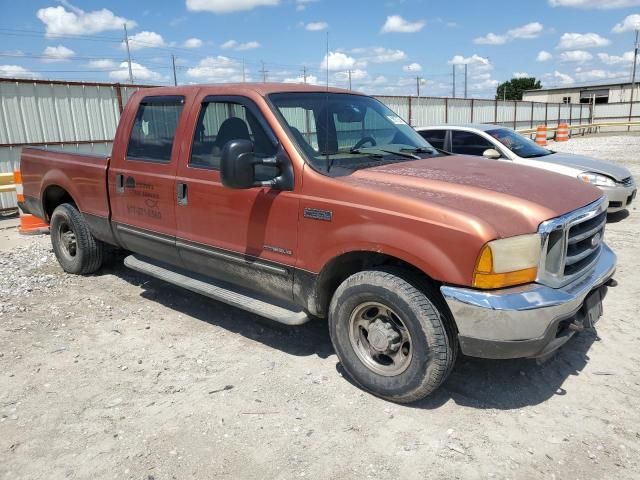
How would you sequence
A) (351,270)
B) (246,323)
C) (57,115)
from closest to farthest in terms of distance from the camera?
(351,270)
(246,323)
(57,115)

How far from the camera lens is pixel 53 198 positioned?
6.06 meters

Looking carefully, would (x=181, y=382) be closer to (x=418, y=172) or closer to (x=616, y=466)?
(x=418, y=172)

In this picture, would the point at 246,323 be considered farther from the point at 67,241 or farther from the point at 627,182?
the point at 627,182

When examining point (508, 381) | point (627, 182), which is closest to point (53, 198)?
point (508, 381)

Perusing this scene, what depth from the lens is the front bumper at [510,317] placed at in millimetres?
2727

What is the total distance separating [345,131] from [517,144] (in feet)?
18.8

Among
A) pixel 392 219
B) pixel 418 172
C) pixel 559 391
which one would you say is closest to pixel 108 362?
pixel 392 219

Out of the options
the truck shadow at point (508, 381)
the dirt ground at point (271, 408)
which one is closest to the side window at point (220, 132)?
the dirt ground at point (271, 408)

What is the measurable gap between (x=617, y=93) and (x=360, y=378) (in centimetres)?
6760

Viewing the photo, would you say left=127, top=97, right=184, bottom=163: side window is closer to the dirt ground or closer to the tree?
the dirt ground

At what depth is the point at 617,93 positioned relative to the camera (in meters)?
58.9

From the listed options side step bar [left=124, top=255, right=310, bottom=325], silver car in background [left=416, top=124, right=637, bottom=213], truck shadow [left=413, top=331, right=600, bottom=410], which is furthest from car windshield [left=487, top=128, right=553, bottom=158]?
side step bar [left=124, top=255, right=310, bottom=325]

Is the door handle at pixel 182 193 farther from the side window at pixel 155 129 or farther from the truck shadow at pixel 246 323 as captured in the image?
the truck shadow at pixel 246 323

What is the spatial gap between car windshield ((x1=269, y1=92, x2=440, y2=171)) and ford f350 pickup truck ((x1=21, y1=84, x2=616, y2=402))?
0.02 meters
